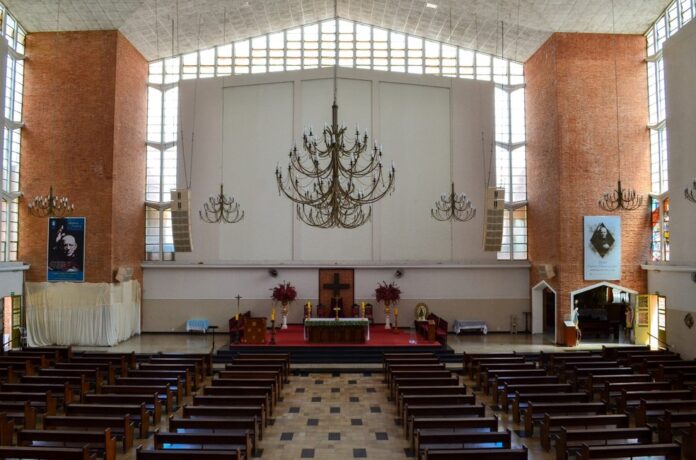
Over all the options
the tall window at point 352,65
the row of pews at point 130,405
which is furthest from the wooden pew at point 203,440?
the tall window at point 352,65

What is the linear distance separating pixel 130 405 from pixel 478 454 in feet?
23.7

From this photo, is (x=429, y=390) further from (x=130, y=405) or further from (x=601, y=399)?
(x=130, y=405)

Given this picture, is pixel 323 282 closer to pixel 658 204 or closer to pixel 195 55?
pixel 195 55

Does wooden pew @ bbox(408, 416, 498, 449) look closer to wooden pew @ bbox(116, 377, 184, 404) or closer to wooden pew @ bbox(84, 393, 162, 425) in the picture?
wooden pew @ bbox(84, 393, 162, 425)

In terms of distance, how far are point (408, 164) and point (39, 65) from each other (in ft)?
50.0

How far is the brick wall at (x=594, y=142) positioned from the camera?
21.5 meters

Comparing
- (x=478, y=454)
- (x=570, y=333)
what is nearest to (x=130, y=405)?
(x=478, y=454)

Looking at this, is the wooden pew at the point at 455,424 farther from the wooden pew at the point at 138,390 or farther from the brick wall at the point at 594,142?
the brick wall at the point at 594,142

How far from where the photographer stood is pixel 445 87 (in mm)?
25656

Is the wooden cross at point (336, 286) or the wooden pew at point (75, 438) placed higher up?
the wooden cross at point (336, 286)

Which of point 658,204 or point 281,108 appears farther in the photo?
point 281,108

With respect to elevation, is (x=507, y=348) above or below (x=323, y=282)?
below

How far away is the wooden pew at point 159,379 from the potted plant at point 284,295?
9.22 metres

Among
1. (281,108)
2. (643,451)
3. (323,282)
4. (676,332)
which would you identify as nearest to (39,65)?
(281,108)
